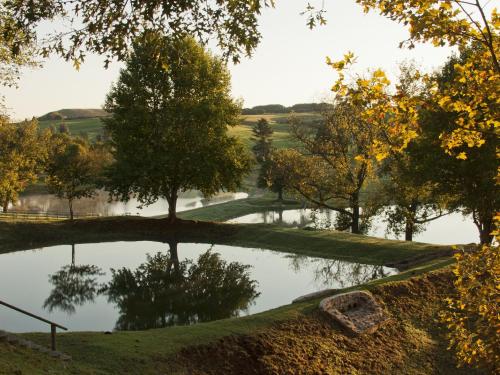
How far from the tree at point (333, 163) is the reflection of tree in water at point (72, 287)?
22516 millimetres

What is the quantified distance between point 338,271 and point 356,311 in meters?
13.0

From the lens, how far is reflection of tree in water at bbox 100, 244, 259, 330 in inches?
1014

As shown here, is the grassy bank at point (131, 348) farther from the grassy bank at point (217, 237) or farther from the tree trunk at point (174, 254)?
the grassy bank at point (217, 237)

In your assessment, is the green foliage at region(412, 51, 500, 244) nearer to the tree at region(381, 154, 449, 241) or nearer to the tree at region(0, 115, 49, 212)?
the tree at region(381, 154, 449, 241)

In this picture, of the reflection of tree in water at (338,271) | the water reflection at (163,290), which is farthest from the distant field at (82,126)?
the reflection of tree in water at (338,271)

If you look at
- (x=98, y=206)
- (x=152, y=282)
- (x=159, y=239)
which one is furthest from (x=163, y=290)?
(x=98, y=206)

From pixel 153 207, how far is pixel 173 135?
4471cm

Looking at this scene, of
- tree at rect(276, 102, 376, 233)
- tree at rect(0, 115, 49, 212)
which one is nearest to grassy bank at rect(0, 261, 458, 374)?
tree at rect(276, 102, 376, 233)

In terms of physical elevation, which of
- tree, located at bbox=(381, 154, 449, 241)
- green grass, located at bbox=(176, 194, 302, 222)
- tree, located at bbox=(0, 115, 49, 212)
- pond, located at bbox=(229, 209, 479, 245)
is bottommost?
pond, located at bbox=(229, 209, 479, 245)

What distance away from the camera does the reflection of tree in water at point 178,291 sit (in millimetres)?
25750

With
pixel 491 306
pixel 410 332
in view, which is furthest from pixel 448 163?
pixel 491 306

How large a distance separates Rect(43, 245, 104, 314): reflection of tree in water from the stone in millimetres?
14485

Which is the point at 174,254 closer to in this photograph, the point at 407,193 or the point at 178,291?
the point at 178,291

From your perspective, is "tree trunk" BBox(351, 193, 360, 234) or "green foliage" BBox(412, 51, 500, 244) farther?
"tree trunk" BBox(351, 193, 360, 234)
